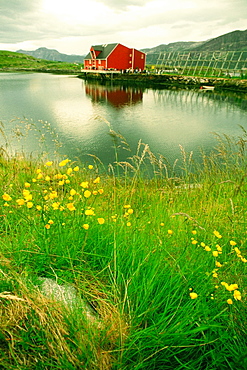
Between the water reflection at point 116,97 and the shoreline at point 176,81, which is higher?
the shoreline at point 176,81

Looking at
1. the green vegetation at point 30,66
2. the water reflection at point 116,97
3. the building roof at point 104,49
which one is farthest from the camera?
the green vegetation at point 30,66

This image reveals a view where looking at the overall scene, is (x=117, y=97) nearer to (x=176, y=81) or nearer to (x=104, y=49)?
(x=176, y=81)

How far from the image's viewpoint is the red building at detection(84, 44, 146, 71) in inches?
2441

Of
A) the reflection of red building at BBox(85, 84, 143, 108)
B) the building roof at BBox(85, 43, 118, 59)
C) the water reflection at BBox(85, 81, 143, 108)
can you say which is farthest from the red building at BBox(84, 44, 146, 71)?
the reflection of red building at BBox(85, 84, 143, 108)

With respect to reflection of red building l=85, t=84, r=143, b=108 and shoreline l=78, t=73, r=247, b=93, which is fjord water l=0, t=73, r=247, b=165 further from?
shoreline l=78, t=73, r=247, b=93

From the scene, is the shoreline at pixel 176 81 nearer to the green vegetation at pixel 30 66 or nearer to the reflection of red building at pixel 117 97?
the reflection of red building at pixel 117 97

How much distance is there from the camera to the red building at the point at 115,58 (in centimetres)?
6200

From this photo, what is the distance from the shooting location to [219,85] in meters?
45.7

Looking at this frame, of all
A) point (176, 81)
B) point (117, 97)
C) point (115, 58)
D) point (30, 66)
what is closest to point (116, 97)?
point (117, 97)

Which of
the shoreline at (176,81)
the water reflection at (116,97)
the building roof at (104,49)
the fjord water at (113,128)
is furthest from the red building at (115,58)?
the fjord water at (113,128)

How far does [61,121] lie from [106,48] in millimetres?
58236

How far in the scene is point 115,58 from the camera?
6272 cm

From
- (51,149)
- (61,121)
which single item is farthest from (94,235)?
(61,121)

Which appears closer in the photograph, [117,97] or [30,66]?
[117,97]
